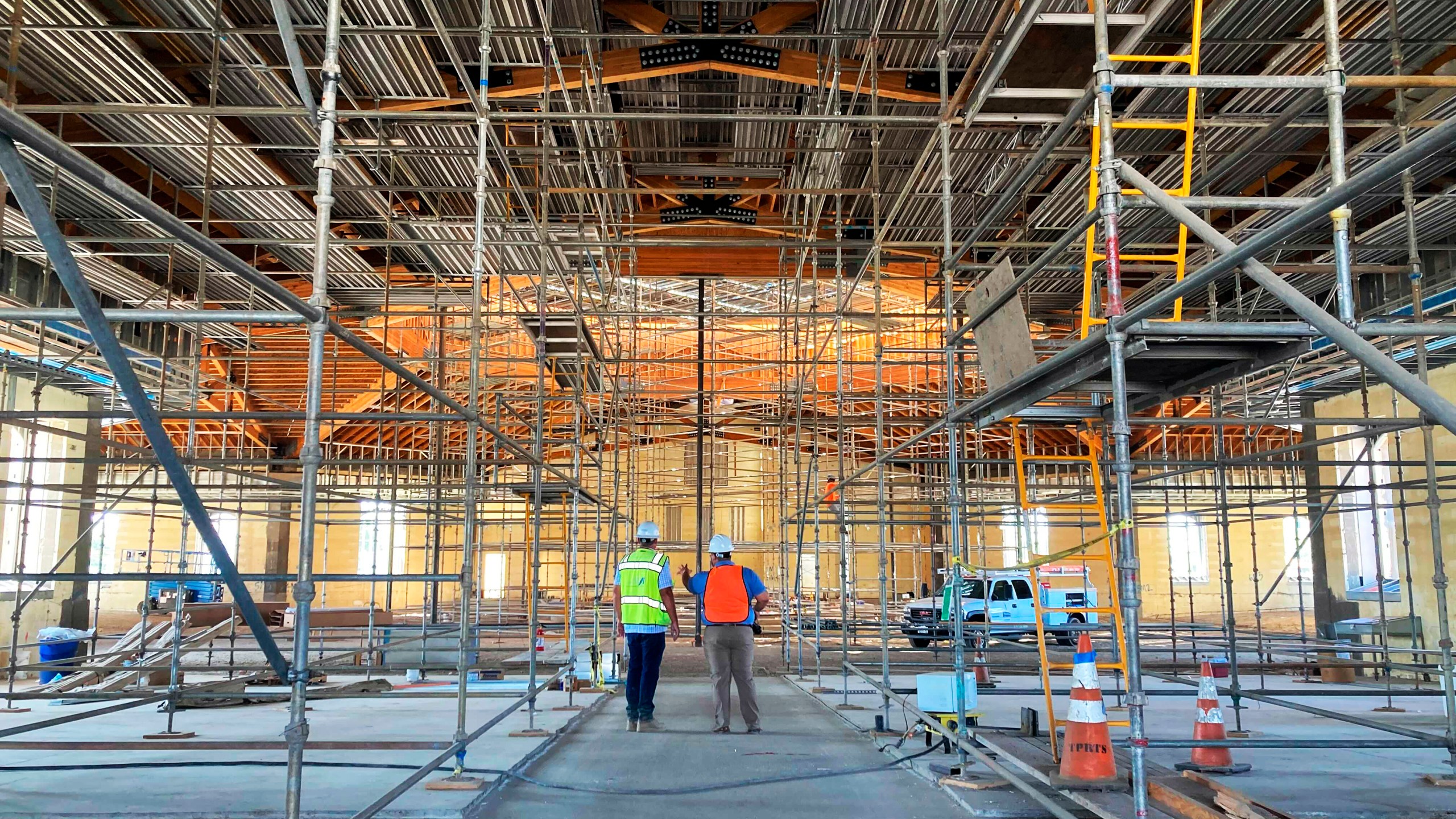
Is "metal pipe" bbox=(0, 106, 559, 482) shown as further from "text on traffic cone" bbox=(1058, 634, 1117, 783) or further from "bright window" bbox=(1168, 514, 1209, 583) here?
"bright window" bbox=(1168, 514, 1209, 583)

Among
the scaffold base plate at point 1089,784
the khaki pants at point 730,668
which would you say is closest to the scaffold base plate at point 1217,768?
the scaffold base plate at point 1089,784

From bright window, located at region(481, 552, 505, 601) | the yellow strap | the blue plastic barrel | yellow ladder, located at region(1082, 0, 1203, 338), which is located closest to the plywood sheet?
yellow ladder, located at region(1082, 0, 1203, 338)

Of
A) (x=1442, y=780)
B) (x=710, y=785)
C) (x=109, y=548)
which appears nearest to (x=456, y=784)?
(x=710, y=785)

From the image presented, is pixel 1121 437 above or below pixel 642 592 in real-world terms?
above

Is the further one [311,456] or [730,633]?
[730,633]

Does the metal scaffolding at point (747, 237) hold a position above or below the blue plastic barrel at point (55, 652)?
above

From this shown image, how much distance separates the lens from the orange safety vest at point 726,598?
9125mm

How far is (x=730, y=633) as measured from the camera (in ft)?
30.1

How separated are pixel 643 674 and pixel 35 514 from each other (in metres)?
14.7

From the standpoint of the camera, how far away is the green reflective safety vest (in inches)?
367

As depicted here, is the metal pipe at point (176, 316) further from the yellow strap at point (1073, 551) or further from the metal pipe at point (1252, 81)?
the metal pipe at point (1252, 81)

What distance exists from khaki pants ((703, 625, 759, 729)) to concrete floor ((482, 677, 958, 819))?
0.82ft

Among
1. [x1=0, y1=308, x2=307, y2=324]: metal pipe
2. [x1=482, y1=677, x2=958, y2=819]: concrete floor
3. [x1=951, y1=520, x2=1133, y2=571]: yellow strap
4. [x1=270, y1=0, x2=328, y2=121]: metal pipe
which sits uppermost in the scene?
[x1=270, y1=0, x2=328, y2=121]: metal pipe

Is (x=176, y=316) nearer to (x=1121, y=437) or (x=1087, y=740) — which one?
(x=1121, y=437)
